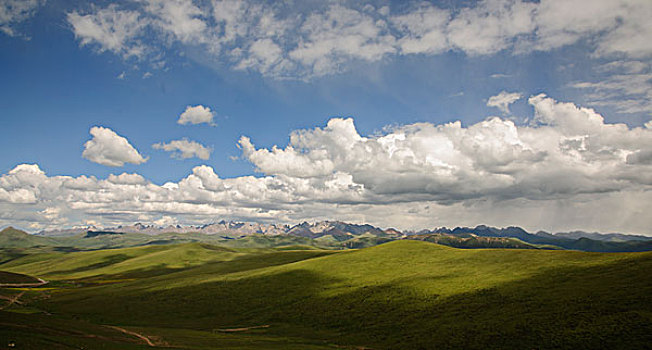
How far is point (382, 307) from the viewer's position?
78875mm

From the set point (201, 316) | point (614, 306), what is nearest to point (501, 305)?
point (614, 306)

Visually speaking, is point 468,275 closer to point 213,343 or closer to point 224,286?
point 213,343

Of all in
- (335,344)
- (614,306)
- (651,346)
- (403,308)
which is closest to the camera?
(651,346)

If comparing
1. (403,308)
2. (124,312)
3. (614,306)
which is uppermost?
(614,306)

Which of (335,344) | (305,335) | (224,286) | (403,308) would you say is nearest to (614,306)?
(403,308)

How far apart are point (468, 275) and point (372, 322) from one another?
121ft

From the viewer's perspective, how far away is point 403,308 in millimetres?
75500

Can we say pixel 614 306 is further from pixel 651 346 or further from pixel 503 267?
pixel 503 267

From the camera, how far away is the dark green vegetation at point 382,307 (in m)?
49.4

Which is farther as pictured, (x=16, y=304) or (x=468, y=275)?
(x=16, y=304)

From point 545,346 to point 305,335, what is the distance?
40.6m

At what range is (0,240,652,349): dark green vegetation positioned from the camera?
162ft

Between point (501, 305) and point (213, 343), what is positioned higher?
point (501, 305)

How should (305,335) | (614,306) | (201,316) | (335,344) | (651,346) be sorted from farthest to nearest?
(201,316) → (305,335) → (335,344) → (614,306) → (651,346)
